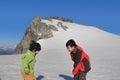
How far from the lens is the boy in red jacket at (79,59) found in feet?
30.0

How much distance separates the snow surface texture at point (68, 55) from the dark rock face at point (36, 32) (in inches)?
41.9

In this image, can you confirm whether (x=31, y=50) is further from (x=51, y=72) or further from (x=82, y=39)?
(x=82, y=39)

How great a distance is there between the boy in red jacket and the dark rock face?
35.8 meters

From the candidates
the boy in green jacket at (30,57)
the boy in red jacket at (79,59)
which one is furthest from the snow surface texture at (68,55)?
the boy in red jacket at (79,59)

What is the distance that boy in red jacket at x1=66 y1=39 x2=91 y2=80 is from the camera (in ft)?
30.0

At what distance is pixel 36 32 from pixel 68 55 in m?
23.6

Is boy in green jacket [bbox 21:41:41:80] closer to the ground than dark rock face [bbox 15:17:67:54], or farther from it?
closer to the ground

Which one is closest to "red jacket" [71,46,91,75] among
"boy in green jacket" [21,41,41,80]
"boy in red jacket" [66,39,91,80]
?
"boy in red jacket" [66,39,91,80]

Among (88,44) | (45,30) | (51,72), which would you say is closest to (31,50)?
(51,72)

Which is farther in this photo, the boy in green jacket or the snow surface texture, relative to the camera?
the snow surface texture

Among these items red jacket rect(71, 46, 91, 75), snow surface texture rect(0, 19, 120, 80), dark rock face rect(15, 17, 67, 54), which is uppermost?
dark rock face rect(15, 17, 67, 54)

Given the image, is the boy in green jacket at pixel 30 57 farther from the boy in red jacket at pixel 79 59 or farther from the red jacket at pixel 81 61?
the red jacket at pixel 81 61

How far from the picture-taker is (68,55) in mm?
25781

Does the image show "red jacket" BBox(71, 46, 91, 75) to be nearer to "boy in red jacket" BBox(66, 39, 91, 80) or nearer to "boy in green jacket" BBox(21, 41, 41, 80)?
"boy in red jacket" BBox(66, 39, 91, 80)
